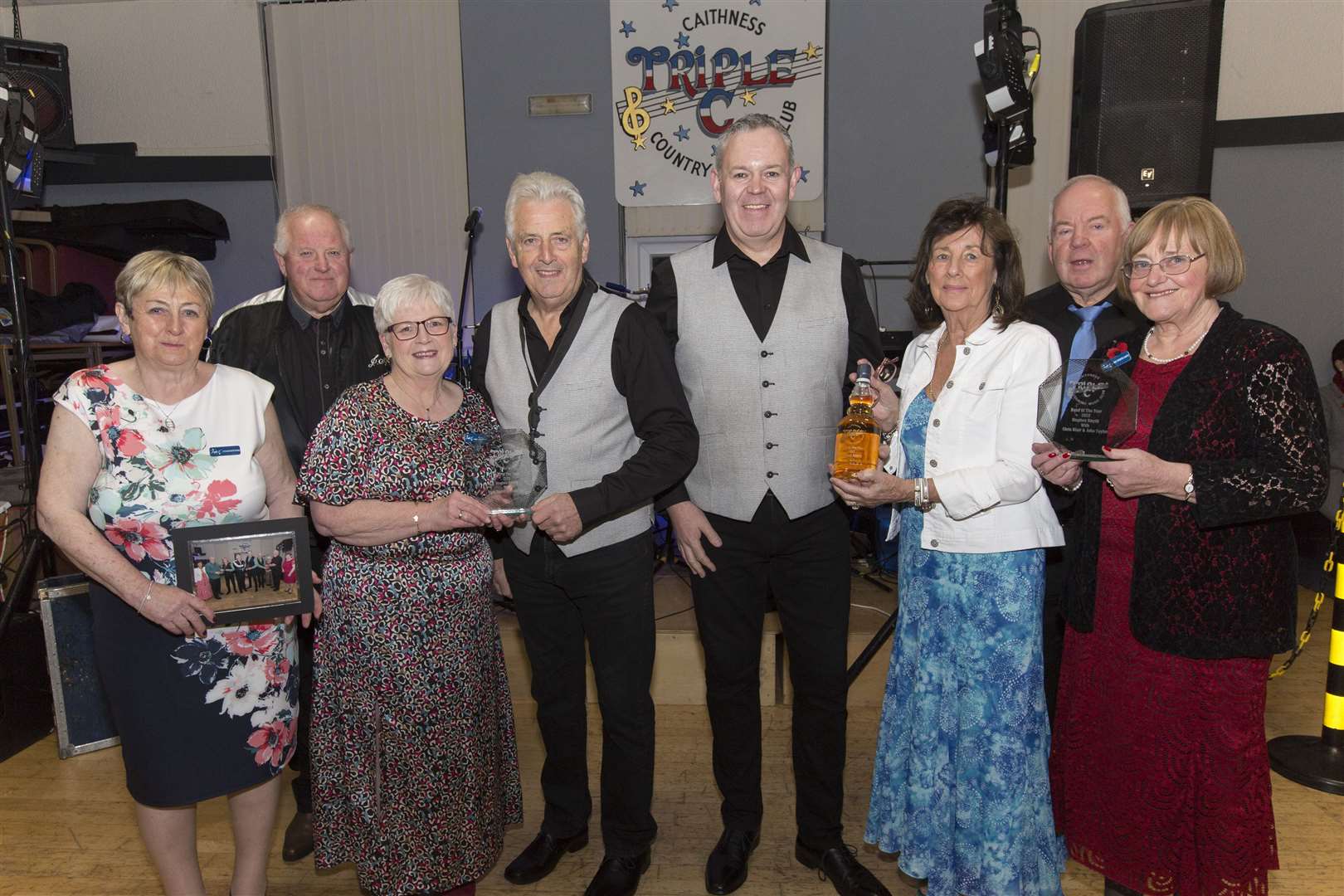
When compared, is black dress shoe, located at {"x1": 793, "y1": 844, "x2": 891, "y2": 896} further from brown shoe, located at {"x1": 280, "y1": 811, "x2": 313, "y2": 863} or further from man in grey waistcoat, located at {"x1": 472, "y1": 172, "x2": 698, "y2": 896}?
brown shoe, located at {"x1": 280, "y1": 811, "x2": 313, "y2": 863}

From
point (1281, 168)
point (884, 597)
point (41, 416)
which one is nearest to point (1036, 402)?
point (884, 597)

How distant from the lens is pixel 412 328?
192 centimetres

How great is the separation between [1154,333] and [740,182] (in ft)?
3.29

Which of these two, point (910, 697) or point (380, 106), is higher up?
point (380, 106)

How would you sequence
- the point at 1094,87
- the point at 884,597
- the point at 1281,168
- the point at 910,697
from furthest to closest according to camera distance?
the point at 1281,168 → the point at 884,597 → the point at 1094,87 → the point at 910,697

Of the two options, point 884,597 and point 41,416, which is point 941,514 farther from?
point 41,416

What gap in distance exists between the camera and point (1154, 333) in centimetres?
191

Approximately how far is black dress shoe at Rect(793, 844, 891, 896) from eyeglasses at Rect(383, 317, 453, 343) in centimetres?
170

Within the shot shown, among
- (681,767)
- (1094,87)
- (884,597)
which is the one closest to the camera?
(681,767)

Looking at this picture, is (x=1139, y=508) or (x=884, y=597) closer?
(x=1139, y=508)

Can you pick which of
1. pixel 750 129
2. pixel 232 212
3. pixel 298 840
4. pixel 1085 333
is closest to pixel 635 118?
pixel 232 212

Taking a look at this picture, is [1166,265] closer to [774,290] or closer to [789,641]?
[774,290]

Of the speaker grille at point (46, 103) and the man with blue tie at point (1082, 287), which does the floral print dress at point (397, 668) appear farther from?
the speaker grille at point (46, 103)

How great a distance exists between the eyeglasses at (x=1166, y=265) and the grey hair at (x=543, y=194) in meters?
1.21
